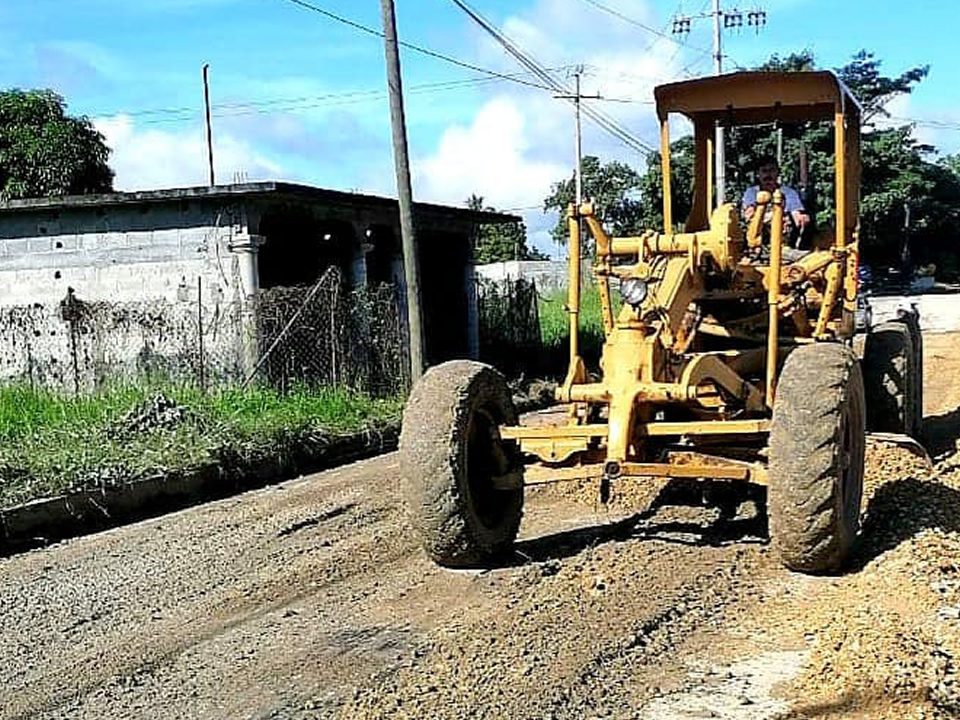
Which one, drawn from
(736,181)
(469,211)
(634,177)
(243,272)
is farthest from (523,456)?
(634,177)

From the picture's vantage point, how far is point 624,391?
26.1 feet

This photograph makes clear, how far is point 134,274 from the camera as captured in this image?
19.0 m

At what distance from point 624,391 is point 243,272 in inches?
448

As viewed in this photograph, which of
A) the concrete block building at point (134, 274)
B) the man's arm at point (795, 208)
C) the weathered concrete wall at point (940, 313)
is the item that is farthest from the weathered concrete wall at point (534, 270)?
the man's arm at point (795, 208)

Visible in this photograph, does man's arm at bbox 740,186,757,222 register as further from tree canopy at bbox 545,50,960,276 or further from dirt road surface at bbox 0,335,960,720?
tree canopy at bbox 545,50,960,276

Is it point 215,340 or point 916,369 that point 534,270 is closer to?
point 215,340

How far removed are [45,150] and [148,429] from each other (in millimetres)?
22371

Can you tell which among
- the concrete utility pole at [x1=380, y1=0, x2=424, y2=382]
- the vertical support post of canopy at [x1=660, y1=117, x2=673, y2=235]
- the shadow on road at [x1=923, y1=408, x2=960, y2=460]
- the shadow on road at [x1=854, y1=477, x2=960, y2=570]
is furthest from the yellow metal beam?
the concrete utility pole at [x1=380, y1=0, x2=424, y2=382]

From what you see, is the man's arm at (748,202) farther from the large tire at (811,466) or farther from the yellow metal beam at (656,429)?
the large tire at (811,466)

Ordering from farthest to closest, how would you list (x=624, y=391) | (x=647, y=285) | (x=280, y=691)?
(x=647, y=285) → (x=624, y=391) → (x=280, y=691)

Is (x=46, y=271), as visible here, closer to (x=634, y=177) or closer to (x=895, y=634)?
(x=895, y=634)

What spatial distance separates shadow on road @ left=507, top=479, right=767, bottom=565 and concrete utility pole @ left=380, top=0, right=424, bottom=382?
7.69 m

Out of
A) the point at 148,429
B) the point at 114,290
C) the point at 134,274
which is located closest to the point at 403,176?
the point at 134,274

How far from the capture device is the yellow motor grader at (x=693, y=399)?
7.39 m
